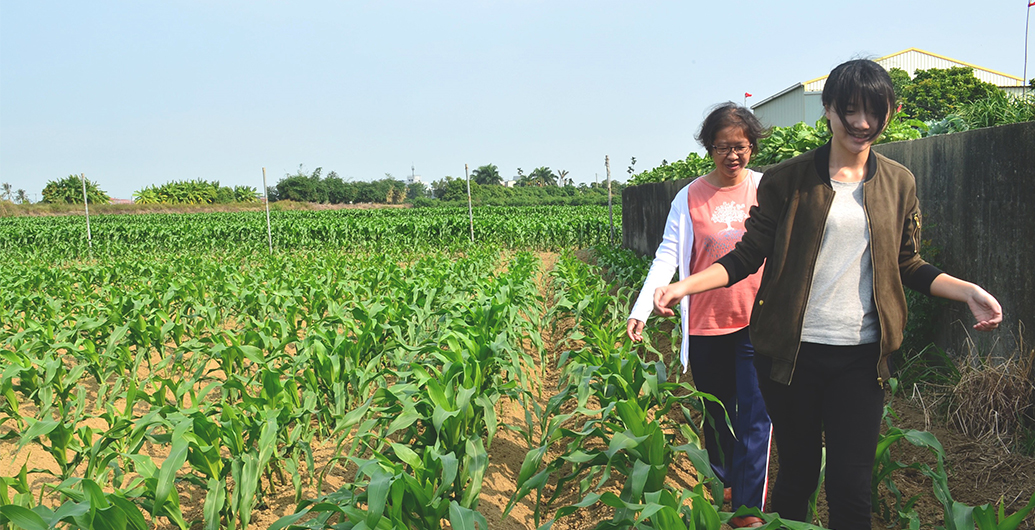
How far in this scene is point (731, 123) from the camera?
2.82 m

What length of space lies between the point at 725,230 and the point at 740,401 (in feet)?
2.44

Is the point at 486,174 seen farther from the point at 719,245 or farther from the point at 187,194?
the point at 719,245

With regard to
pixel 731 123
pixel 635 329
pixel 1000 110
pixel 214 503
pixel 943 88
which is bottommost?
pixel 214 503

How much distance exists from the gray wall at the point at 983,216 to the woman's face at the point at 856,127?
2329 millimetres

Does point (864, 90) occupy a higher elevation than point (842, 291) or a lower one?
higher

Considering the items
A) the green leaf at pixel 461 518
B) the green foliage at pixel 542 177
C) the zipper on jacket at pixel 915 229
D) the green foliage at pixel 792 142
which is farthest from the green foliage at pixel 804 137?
the green foliage at pixel 542 177

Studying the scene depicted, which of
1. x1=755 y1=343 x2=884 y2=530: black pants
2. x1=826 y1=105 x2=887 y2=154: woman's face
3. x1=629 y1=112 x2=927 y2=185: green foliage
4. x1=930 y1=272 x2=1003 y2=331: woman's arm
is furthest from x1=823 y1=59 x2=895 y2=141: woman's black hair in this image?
x1=629 y1=112 x2=927 y2=185: green foliage

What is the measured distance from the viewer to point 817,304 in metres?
1.96

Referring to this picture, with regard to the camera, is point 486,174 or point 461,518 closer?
point 461,518

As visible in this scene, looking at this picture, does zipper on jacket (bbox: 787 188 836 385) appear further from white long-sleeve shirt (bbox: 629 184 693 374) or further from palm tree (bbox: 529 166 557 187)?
palm tree (bbox: 529 166 557 187)

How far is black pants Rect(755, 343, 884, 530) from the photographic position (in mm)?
1936

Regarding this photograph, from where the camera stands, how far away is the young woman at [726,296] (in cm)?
281

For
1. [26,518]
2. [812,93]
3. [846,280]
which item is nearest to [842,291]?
[846,280]

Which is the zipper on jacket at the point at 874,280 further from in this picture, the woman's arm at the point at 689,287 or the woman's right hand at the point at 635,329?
the woman's right hand at the point at 635,329
